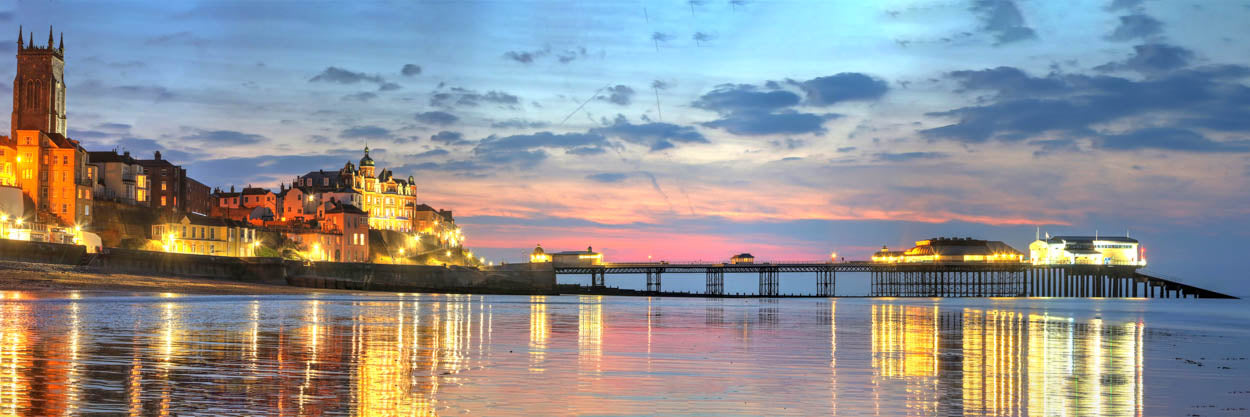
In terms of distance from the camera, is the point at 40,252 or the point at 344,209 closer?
the point at 40,252

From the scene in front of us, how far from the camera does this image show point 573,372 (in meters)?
21.6

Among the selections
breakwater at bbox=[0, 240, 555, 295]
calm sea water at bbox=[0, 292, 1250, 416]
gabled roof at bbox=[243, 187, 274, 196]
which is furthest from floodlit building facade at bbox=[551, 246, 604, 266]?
calm sea water at bbox=[0, 292, 1250, 416]

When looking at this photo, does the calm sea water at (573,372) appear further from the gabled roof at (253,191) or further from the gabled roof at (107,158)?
the gabled roof at (253,191)

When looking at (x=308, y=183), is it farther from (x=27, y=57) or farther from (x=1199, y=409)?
(x=1199, y=409)

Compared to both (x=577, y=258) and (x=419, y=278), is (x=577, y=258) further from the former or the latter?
(x=419, y=278)

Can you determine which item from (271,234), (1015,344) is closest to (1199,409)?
(1015,344)

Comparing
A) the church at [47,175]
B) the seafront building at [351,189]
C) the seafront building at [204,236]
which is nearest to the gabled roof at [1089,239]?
the seafront building at [351,189]

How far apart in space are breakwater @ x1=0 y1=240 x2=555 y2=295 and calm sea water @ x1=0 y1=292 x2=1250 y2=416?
57881 millimetres

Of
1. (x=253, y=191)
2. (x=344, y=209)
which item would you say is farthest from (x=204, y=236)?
(x=253, y=191)

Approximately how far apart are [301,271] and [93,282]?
32211 millimetres

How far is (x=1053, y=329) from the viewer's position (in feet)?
158

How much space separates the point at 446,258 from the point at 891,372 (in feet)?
514

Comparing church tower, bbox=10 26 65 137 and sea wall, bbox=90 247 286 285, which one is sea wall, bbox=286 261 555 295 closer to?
sea wall, bbox=90 247 286 285

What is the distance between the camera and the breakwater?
8969 cm
